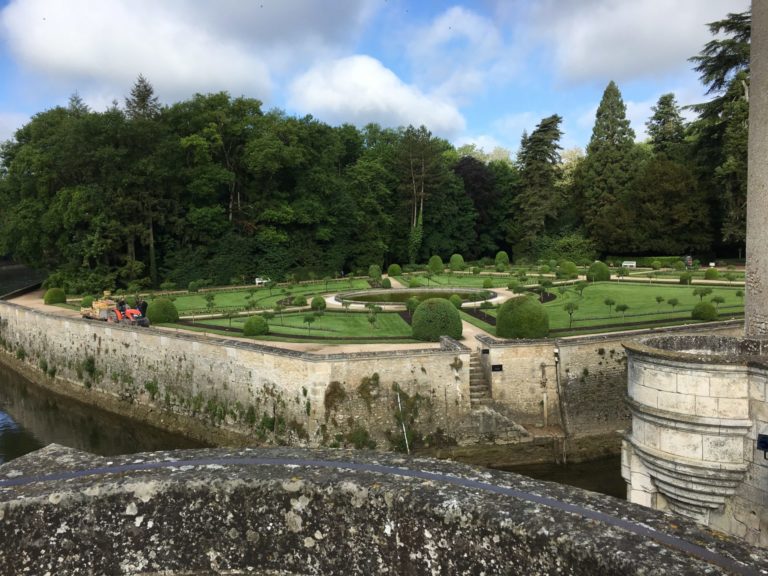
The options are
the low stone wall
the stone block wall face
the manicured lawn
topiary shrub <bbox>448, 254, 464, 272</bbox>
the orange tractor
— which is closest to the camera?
the low stone wall

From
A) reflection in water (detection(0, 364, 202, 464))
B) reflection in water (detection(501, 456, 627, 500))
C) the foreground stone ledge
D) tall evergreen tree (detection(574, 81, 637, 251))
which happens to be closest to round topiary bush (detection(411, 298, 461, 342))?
reflection in water (detection(501, 456, 627, 500))

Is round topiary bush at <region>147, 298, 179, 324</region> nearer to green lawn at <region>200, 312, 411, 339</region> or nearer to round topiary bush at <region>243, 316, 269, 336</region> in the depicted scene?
green lawn at <region>200, 312, 411, 339</region>

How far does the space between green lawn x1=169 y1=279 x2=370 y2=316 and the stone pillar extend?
2163 centimetres

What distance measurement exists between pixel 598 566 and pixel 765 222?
6961mm

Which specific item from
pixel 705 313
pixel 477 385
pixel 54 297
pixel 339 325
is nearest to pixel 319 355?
pixel 477 385

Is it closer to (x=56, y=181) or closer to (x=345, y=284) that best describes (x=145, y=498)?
(x=345, y=284)

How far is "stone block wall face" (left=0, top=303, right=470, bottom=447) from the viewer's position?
14320mm

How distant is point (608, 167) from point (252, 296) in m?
33.9

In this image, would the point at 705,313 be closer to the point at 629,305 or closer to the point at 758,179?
the point at 629,305

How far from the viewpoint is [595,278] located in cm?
3347

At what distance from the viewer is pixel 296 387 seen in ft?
47.8

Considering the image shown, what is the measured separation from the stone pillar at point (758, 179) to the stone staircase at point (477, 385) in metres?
8.07

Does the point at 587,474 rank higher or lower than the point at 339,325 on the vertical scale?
lower

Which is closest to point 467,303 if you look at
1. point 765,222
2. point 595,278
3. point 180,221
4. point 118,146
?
point 595,278
